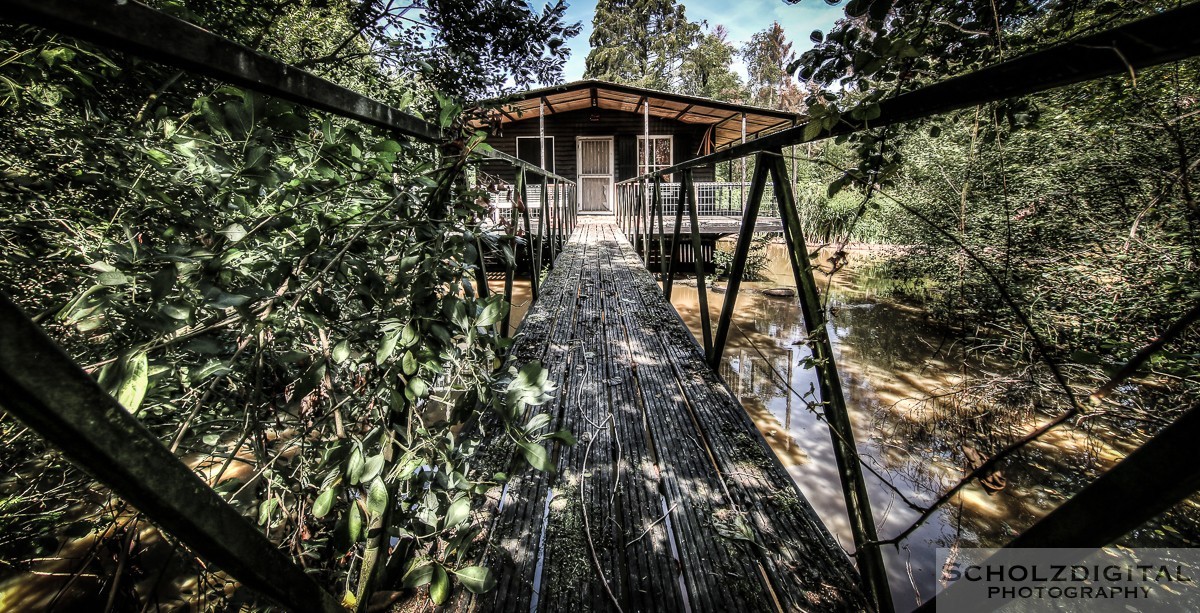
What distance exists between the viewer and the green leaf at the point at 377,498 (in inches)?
25.0

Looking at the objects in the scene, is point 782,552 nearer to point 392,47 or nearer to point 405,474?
point 405,474

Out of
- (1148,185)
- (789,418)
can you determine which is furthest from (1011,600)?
(1148,185)

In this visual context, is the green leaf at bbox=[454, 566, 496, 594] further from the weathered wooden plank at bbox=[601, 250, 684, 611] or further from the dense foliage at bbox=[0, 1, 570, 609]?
the weathered wooden plank at bbox=[601, 250, 684, 611]

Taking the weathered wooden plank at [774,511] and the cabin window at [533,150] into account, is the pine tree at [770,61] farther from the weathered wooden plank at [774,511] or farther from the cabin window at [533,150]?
the weathered wooden plank at [774,511]

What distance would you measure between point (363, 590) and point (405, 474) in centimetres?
38

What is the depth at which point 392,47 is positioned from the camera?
10.3ft

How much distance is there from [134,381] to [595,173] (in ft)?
45.7

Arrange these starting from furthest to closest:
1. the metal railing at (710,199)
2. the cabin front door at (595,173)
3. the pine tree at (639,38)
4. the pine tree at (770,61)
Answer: the pine tree at (770,61), the pine tree at (639,38), the cabin front door at (595,173), the metal railing at (710,199)

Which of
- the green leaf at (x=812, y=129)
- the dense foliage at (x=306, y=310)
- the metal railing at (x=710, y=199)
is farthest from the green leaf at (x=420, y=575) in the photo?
the metal railing at (x=710, y=199)

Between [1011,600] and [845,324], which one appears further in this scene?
[845,324]

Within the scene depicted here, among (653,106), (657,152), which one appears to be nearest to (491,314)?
(653,106)

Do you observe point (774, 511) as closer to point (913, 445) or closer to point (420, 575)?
point (420, 575)

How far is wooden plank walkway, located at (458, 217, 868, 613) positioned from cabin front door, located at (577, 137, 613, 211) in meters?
12.2

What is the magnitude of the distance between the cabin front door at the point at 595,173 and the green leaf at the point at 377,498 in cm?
1335
